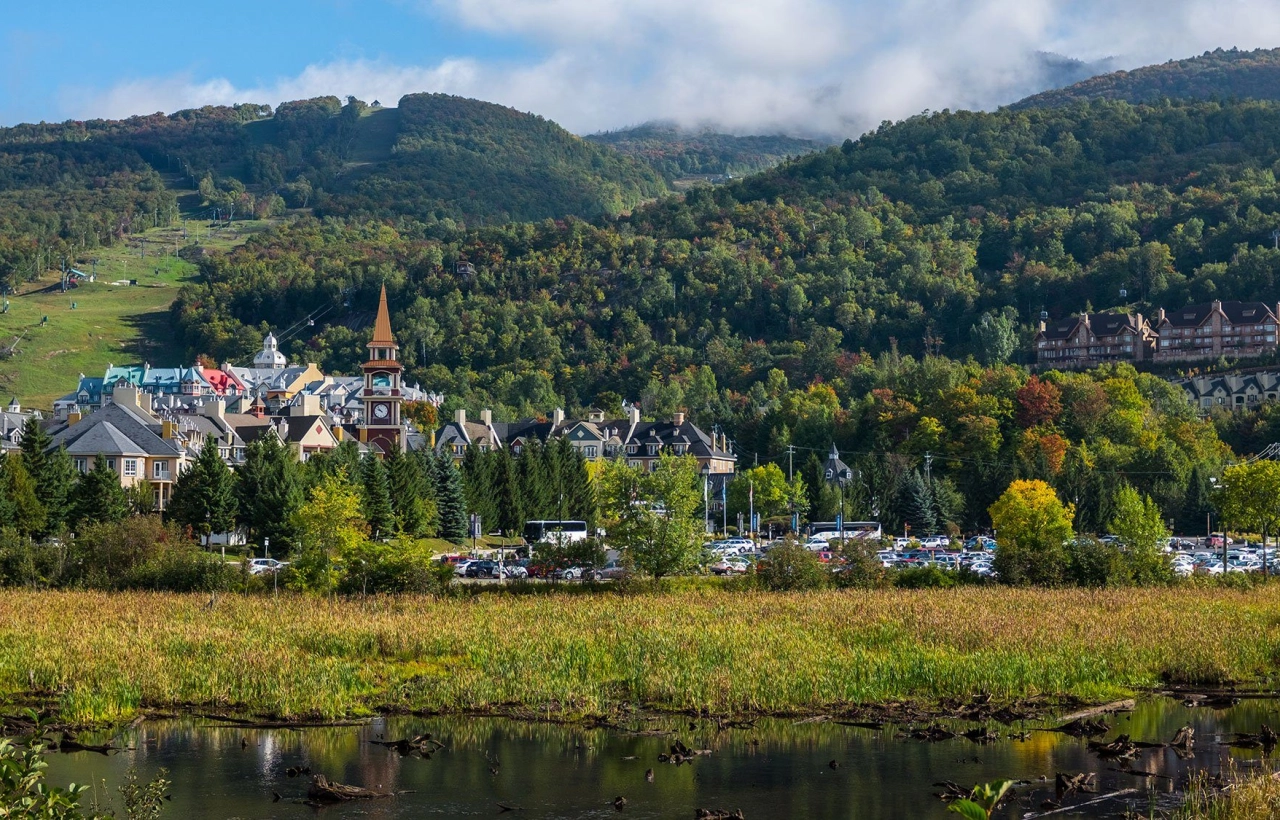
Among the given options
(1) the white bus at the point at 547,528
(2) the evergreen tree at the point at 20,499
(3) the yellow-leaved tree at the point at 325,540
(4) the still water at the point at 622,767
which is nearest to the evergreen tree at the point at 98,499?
(2) the evergreen tree at the point at 20,499

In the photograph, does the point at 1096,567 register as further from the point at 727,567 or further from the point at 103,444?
the point at 103,444

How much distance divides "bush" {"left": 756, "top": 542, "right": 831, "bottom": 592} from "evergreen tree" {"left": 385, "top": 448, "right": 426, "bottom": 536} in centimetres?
3238

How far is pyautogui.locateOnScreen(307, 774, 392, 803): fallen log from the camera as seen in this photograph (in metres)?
30.3

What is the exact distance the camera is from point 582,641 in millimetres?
45969

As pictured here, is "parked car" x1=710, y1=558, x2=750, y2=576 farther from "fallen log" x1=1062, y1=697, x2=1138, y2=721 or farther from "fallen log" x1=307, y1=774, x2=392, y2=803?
"fallen log" x1=307, y1=774, x2=392, y2=803

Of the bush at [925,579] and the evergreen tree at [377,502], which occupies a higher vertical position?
the evergreen tree at [377,502]

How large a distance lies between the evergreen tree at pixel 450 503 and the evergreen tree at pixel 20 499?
96.7 ft

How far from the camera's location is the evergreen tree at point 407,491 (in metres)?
97.0

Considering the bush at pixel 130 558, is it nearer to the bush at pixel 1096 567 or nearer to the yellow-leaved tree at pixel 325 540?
the yellow-leaved tree at pixel 325 540

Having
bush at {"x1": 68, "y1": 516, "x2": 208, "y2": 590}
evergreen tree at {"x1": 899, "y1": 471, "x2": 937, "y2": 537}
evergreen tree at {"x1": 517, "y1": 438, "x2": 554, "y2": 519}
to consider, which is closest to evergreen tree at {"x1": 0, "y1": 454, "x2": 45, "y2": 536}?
bush at {"x1": 68, "y1": 516, "x2": 208, "y2": 590}

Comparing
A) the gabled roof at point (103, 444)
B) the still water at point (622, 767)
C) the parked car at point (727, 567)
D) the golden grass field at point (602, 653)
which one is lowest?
the still water at point (622, 767)

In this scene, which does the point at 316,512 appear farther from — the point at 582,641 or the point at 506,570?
the point at 582,641

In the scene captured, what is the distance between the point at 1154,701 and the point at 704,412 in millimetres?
145497

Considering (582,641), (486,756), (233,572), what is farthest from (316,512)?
(486,756)
